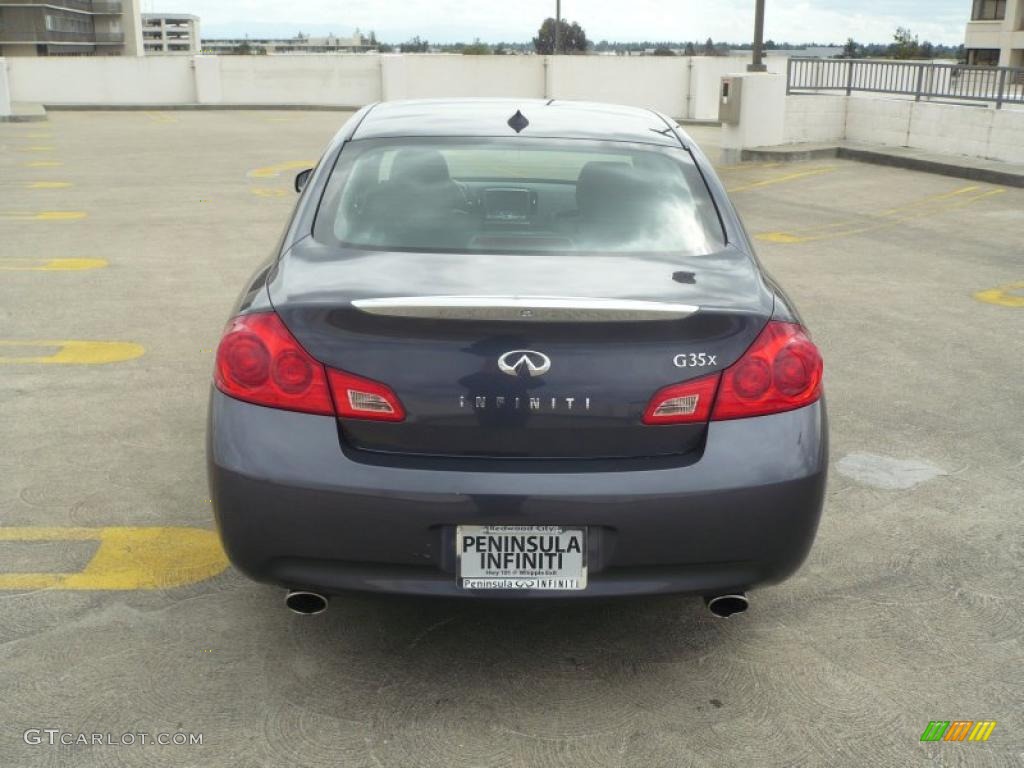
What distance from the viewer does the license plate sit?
295 cm

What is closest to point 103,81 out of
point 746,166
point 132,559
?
point 746,166

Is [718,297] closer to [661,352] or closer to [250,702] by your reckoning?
[661,352]

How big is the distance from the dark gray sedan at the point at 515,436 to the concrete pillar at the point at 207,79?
3526 centimetres

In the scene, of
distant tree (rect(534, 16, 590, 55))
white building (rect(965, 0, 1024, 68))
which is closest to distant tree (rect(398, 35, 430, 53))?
distant tree (rect(534, 16, 590, 55))

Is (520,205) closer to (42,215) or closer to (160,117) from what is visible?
(42,215)

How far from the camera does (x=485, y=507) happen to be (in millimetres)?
2902

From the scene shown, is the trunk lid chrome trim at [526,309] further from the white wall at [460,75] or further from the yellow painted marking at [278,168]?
the white wall at [460,75]

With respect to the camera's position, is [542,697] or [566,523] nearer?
[566,523]

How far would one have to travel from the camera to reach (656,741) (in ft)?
9.86

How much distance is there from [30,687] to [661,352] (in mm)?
2003

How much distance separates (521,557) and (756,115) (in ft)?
56.9

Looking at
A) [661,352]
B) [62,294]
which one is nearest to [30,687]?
[661,352]

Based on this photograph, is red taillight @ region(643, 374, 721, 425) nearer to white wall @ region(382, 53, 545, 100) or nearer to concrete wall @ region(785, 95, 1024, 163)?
concrete wall @ region(785, 95, 1024, 163)

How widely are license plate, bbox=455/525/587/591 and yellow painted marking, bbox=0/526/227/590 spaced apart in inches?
54.4
